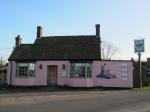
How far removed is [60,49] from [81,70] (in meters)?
4.67

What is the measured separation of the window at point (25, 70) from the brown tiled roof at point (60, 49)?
914 millimetres

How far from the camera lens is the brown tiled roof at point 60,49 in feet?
133

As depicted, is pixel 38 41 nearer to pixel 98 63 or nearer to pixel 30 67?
pixel 30 67

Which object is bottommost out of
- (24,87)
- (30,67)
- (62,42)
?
(24,87)

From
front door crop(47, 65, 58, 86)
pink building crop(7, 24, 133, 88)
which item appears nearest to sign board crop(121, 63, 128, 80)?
pink building crop(7, 24, 133, 88)

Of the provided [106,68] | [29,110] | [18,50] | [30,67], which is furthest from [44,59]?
[29,110]

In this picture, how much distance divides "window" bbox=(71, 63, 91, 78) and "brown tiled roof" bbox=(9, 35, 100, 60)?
0.87 meters

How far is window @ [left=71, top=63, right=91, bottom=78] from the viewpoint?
129 ft

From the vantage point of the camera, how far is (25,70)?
135 ft

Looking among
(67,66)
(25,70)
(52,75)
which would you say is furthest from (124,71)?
(25,70)

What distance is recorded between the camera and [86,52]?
40531mm

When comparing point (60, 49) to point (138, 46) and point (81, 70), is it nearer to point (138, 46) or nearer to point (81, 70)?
point (81, 70)

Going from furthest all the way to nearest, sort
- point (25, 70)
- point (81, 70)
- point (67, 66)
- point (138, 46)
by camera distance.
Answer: point (138, 46) < point (25, 70) < point (67, 66) < point (81, 70)

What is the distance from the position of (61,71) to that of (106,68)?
5644 mm
